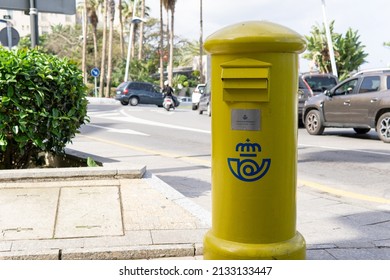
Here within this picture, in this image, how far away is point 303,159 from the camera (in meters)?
9.14

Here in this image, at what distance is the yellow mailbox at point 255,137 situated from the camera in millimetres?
3057

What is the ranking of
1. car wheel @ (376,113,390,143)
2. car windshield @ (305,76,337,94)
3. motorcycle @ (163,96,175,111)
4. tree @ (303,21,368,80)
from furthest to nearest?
tree @ (303,21,368,80), motorcycle @ (163,96,175,111), car windshield @ (305,76,337,94), car wheel @ (376,113,390,143)

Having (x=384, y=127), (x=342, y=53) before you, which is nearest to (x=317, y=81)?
(x=384, y=127)

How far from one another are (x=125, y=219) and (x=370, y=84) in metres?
9.48

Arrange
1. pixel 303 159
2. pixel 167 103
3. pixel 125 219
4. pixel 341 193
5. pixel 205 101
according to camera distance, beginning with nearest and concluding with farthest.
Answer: pixel 125 219 → pixel 341 193 → pixel 303 159 → pixel 205 101 → pixel 167 103

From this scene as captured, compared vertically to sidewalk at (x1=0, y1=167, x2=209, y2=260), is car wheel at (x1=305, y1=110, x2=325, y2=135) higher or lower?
higher

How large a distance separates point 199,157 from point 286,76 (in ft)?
21.2

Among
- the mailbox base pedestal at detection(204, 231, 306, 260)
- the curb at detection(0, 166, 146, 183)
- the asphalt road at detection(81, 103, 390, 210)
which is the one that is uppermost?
the curb at detection(0, 166, 146, 183)

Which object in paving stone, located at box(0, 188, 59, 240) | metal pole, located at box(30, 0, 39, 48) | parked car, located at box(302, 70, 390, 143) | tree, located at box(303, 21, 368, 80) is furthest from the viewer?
tree, located at box(303, 21, 368, 80)

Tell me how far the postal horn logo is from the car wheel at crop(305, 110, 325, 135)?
10.9 meters

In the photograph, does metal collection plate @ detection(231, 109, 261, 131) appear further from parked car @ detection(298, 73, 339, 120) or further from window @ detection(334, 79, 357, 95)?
parked car @ detection(298, 73, 339, 120)

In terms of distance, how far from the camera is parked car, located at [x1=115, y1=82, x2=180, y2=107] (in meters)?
31.1

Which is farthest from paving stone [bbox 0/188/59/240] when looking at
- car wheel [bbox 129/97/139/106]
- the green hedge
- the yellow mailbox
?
car wheel [bbox 129/97/139/106]

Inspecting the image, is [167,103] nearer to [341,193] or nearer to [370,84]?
[370,84]
